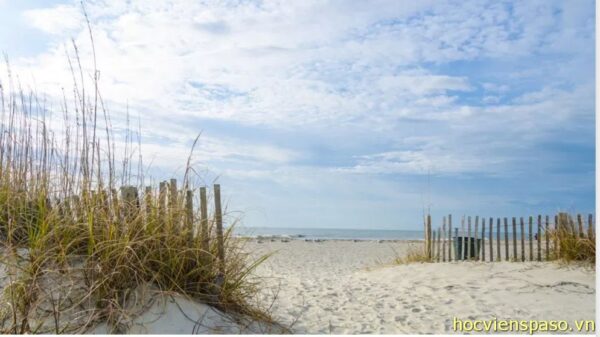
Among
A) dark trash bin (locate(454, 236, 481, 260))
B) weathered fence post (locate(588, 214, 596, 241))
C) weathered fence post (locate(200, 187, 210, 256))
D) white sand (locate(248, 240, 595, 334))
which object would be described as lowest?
white sand (locate(248, 240, 595, 334))

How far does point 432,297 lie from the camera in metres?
5.87

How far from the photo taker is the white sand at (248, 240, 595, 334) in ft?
15.3

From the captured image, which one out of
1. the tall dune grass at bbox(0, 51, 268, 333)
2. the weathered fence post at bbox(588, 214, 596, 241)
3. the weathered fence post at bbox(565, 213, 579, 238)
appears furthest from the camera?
the weathered fence post at bbox(565, 213, 579, 238)

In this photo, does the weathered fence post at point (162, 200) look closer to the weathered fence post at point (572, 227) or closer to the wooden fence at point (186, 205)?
the wooden fence at point (186, 205)

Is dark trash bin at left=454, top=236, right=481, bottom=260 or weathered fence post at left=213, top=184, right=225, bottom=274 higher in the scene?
weathered fence post at left=213, top=184, right=225, bottom=274

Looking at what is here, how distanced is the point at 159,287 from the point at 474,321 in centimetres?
286

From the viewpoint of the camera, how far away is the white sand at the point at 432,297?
4.67m

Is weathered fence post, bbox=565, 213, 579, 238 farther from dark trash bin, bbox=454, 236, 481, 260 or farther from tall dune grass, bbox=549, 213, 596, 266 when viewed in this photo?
dark trash bin, bbox=454, 236, 481, 260

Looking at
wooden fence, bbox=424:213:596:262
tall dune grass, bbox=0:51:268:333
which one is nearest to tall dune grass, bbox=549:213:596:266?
wooden fence, bbox=424:213:596:262

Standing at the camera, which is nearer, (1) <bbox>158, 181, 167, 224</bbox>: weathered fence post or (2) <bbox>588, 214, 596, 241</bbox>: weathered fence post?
(1) <bbox>158, 181, 167, 224</bbox>: weathered fence post

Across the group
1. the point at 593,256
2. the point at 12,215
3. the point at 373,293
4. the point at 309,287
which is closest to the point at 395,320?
the point at 373,293

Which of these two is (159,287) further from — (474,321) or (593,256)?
(593,256)

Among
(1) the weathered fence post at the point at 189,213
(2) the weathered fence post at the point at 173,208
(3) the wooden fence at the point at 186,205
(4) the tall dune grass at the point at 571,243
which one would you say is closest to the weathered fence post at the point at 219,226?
(3) the wooden fence at the point at 186,205

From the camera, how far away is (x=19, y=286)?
3.56m
